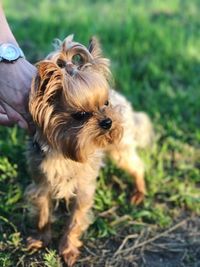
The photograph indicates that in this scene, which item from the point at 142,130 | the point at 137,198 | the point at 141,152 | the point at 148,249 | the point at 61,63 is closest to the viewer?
the point at 61,63

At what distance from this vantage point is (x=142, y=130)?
17.0 ft

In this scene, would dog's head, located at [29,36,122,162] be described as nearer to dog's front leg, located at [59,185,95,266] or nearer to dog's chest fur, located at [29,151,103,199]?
dog's chest fur, located at [29,151,103,199]

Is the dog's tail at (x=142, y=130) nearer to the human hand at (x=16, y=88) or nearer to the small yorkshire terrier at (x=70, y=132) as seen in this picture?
the small yorkshire terrier at (x=70, y=132)

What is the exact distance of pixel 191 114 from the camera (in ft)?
19.5

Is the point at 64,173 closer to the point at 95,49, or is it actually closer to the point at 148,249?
the point at 95,49

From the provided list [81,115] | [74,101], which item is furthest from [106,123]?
[74,101]

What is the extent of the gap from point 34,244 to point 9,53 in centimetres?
140

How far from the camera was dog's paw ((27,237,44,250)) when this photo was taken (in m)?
4.09

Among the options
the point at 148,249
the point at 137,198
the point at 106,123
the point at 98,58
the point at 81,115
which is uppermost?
the point at 98,58

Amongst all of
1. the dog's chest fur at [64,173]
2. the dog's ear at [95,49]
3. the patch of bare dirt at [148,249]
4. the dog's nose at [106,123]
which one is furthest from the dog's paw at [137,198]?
the dog's ear at [95,49]

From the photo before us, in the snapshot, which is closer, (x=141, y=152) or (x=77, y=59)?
(x=77, y=59)

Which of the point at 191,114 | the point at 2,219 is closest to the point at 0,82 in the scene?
the point at 2,219

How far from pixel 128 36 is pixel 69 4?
1.84 m

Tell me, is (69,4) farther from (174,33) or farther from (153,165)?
(153,165)
